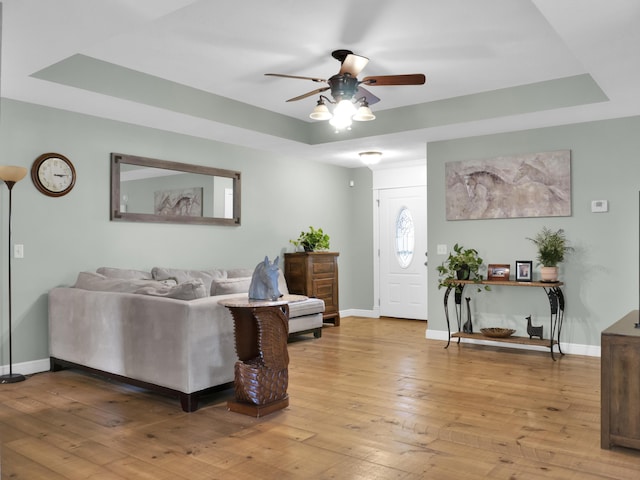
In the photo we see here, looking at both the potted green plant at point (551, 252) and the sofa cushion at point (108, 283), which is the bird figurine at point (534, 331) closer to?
the potted green plant at point (551, 252)

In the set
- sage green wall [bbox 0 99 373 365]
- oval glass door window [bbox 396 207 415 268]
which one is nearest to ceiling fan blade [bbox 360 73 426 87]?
sage green wall [bbox 0 99 373 365]

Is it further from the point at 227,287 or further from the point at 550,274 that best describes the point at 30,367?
the point at 550,274

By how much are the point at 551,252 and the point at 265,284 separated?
10.5ft

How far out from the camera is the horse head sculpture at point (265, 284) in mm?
3463

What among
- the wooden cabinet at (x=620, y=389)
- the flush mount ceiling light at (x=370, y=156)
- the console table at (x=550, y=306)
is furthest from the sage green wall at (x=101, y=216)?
the wooden cabinet at (x=620, y=389)

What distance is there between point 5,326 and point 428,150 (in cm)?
473

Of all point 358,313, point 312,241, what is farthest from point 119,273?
point 358,313

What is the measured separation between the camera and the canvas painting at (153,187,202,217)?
5.56m

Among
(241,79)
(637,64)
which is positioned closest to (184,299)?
(241,79)

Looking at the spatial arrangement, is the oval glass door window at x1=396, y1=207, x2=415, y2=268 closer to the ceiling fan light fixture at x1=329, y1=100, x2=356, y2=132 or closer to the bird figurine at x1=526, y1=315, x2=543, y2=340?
the bird figurine at x1=526, y1=315, x2=543, y2=340

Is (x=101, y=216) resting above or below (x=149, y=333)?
above

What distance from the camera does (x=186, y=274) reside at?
5.47m

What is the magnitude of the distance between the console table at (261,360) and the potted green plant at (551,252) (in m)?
2.90

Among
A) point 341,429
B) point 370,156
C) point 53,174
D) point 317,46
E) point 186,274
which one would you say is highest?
point 317,46
